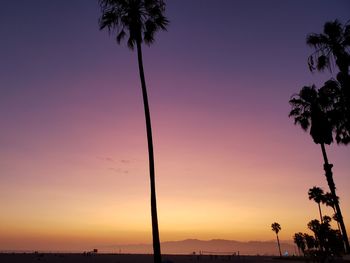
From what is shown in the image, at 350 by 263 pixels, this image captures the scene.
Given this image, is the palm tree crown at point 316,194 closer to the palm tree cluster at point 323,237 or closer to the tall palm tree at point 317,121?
the palm tree cluster at point 323,237

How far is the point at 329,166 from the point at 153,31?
2194 centimetres

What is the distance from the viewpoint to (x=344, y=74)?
2162 centimetres

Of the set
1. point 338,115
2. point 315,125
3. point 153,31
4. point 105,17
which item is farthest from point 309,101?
point 105,17

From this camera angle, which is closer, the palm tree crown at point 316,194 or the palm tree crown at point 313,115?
the palm tree crown at point 313,115

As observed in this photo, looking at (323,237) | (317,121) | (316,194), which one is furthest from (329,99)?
(316,194)

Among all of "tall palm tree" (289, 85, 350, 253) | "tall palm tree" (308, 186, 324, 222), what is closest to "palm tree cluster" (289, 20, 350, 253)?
"tall palm tree" (289, 85, 350, 253)

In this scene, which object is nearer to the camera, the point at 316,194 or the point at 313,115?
the point at 313,115

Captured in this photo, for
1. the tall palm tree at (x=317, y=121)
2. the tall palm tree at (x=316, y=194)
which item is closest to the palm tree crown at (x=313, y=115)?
the tall palm tree at (x=317, y=121)

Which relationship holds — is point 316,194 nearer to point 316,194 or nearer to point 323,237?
point 316,194

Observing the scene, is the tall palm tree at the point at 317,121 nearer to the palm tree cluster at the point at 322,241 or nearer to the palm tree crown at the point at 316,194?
the palm tree cluster at the point at 322,241

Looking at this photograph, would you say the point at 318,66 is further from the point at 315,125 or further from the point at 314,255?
the point at 314,255

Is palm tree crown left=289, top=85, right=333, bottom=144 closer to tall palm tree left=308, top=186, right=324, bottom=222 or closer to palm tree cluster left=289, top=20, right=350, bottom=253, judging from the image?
palm tree cluster left=289, top=20, right=350, bottom=253

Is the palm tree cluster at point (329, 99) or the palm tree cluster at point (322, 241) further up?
the palm tree cluster at point (329, 99)

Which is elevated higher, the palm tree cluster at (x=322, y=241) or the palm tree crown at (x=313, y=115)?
the palm tree crown at (x=313, y=115)
